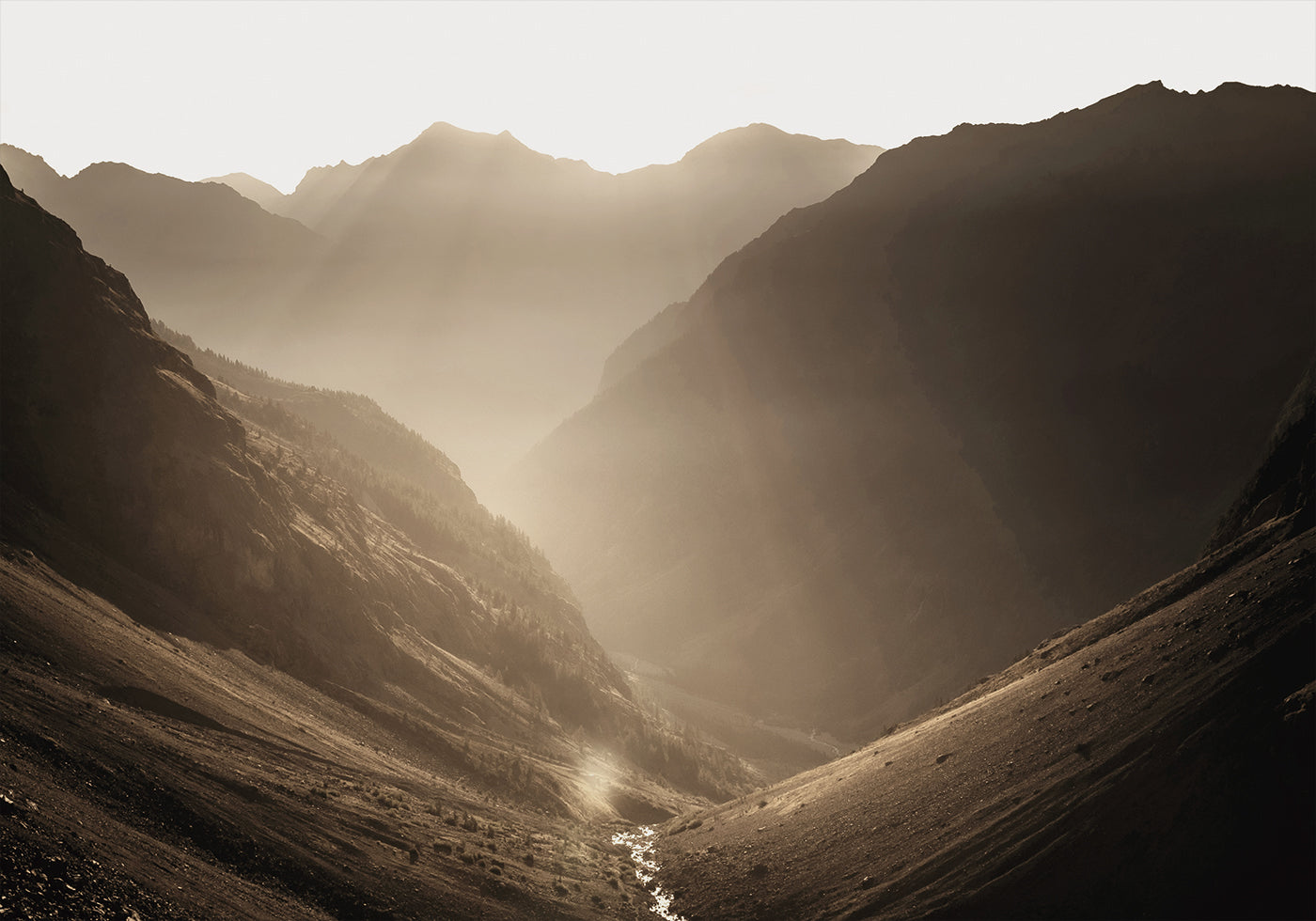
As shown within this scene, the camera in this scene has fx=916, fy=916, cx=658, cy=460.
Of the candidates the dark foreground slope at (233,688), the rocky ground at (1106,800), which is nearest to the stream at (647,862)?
the rocky ground at (1106,800)

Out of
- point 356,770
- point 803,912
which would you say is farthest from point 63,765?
point 803,912

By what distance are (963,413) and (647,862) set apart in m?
102

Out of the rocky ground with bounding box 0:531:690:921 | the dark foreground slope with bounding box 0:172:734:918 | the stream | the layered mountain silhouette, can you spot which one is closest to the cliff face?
the dark foreground slope with bounding box 0:172:734:918

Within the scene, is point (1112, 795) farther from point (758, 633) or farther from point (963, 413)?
point (963, 413)

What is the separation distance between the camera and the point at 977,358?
13138 cm

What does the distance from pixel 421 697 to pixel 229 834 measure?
2391 centimetres

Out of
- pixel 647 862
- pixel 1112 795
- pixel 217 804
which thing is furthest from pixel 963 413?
pixel 217 804

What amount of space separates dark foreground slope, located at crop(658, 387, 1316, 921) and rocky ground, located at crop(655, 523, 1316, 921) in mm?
59

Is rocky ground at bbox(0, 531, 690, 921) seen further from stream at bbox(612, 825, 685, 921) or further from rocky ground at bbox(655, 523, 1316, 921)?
rocky ground at bbox(655, 523, 1316, 921)

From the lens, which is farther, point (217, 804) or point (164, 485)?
point (164, 485)

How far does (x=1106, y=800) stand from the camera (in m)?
26.1

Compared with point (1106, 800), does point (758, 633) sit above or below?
above

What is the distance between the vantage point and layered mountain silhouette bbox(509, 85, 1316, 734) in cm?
10800

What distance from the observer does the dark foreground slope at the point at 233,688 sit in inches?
910
